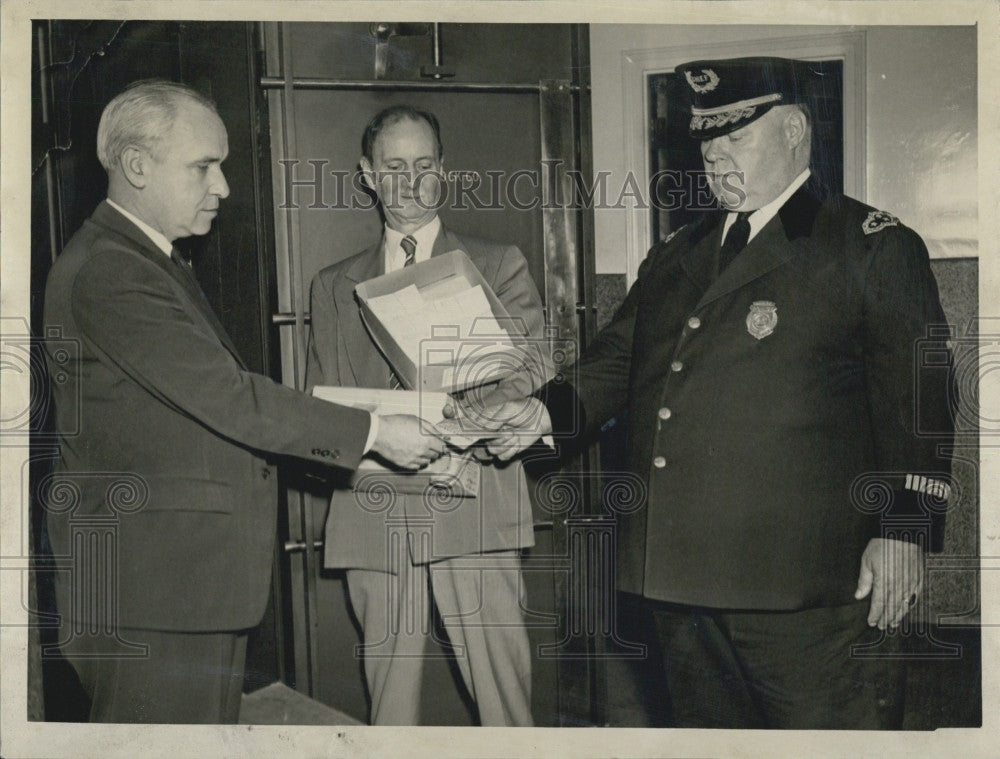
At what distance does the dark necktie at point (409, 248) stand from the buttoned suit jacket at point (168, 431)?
1.19 ft

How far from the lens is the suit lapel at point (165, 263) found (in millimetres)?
2180

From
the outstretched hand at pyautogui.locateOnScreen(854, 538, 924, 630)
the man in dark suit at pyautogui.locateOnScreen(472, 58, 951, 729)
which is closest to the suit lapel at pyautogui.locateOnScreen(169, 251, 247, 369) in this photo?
the man in dark suit at pyautogui.locateOnScreen(472, 58, 951, 729)

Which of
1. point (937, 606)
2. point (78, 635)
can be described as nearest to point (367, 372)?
point (78, 635)

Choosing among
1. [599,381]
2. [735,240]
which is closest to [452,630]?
[599,381]

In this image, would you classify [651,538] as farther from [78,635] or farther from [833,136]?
[78,635]

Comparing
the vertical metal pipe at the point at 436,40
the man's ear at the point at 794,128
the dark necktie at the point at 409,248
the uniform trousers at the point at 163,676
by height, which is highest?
the vertical metal pipe at the point at 436,40

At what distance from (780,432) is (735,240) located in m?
0.43

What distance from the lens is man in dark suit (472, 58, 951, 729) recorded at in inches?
83.7

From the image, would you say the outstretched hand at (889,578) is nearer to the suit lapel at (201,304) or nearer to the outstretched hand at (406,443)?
the outstretched hand at (406,443)

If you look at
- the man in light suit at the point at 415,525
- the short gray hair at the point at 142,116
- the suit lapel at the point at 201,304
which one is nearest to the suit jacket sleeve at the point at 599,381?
the man in light suit at the point at 415,525

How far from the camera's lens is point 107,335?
7.14 ft

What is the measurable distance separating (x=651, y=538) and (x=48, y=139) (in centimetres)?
163

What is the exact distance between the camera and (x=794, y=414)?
83.6 inches

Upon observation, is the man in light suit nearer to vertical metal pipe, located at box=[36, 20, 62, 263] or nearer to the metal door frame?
the metal door frame
